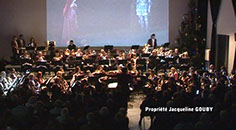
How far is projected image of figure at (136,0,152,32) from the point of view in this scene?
21969mm

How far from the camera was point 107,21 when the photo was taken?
22031 mm

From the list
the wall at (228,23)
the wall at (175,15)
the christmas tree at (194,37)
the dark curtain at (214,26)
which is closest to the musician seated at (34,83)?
the wall at (228,23)

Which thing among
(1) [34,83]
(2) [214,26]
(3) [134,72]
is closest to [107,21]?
(2) [214,26]

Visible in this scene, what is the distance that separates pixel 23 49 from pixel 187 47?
8.99 metres

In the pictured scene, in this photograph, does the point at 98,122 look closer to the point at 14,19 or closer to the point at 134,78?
the point at 134,78

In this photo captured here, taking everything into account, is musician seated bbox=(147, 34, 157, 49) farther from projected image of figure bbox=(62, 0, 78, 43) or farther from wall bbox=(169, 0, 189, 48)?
projected image of figure bbox=(62, 0, 78, 43)

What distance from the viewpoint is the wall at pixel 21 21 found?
21.1 meters

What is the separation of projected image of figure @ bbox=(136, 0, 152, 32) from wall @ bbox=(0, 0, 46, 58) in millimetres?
5549

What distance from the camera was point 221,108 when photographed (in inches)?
316

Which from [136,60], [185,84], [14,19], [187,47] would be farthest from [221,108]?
[14,19]

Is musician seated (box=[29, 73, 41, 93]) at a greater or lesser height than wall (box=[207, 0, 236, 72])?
lesser

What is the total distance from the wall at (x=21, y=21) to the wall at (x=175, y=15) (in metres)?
7.47

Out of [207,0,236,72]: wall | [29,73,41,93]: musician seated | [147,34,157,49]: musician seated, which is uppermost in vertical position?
[207,0,236,72]: wall

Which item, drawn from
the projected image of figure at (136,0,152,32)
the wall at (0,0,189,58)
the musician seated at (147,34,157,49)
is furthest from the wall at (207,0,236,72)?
the wall at (0,0,189,58)
